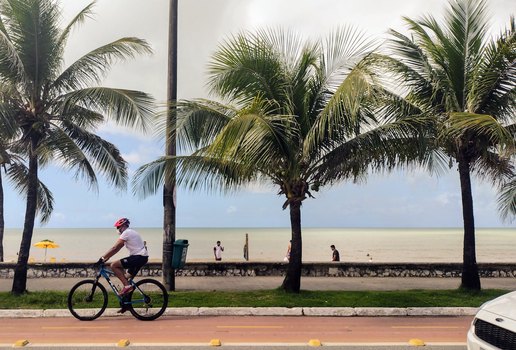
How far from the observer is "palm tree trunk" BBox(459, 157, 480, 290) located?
12430mm

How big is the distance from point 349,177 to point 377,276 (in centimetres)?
577

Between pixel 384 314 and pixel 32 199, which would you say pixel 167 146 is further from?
pixel 384 314

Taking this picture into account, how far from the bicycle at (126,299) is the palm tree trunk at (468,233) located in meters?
7.68

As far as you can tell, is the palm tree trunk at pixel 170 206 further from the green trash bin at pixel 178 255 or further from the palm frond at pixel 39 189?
the palm frond at pixel 39 189

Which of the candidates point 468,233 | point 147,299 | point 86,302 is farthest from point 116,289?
point 468,233

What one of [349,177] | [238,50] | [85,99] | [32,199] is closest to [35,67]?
[85,99]

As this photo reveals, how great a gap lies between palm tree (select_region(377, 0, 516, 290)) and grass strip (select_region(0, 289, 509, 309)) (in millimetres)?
1828

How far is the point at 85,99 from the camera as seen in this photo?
→ 39.4ft

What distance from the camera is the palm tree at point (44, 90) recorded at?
11.6m

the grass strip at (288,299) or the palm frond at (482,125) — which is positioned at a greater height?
the palm frond at (482,125)

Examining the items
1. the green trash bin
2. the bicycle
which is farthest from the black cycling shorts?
the green trash bin

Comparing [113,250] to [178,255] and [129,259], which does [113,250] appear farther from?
[178,255]

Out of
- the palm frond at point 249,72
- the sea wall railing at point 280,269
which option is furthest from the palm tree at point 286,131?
the sea wall railing at point 280,269

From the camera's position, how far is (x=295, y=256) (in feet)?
39.0
